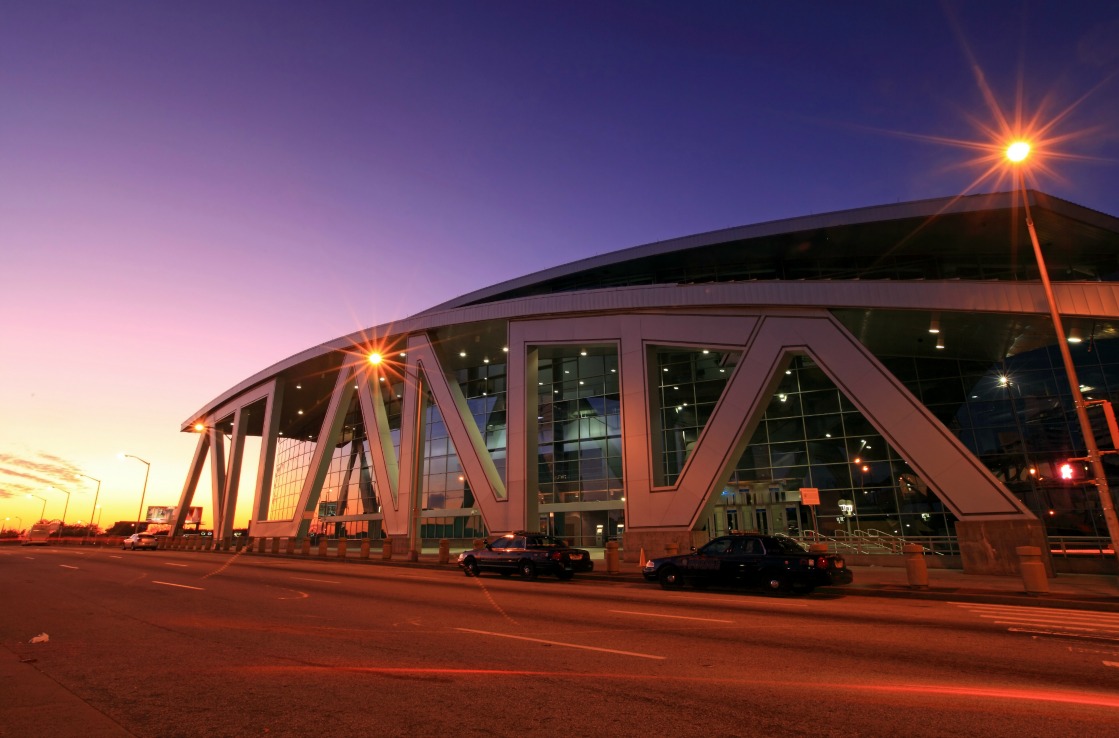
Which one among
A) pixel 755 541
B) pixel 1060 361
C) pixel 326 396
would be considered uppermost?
pixel 326 396

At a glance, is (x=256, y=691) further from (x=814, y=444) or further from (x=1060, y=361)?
(x=1060, y=361)

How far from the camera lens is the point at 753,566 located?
15.9 meters

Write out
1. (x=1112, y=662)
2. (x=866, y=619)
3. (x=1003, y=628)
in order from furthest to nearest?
(x=866, y=619)
(x=1003, y=628)
(x=1112, y=662)

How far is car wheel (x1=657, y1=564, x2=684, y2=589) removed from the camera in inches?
682

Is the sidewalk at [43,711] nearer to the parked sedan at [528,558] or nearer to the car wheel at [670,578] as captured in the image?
the car wheel at [670,578]

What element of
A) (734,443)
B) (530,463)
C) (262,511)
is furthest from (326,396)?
(734,443)

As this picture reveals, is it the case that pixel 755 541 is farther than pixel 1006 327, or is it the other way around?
pixel 1006 327

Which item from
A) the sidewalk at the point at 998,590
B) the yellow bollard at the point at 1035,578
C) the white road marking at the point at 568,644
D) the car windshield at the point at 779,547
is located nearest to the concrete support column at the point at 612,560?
the car windshield at the point at 779,547

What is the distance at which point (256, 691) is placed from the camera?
5.99m

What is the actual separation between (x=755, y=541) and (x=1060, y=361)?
1908cm

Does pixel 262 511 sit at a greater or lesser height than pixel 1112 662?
Result: greater

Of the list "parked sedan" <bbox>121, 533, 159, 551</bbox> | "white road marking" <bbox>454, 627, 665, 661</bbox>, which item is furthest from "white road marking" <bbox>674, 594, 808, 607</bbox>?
"parked sedan" <bbox>121, 533, 159, 551</bbox>

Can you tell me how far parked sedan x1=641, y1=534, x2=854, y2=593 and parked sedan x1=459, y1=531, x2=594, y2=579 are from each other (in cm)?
331

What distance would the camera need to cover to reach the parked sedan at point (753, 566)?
1508 centimetres
